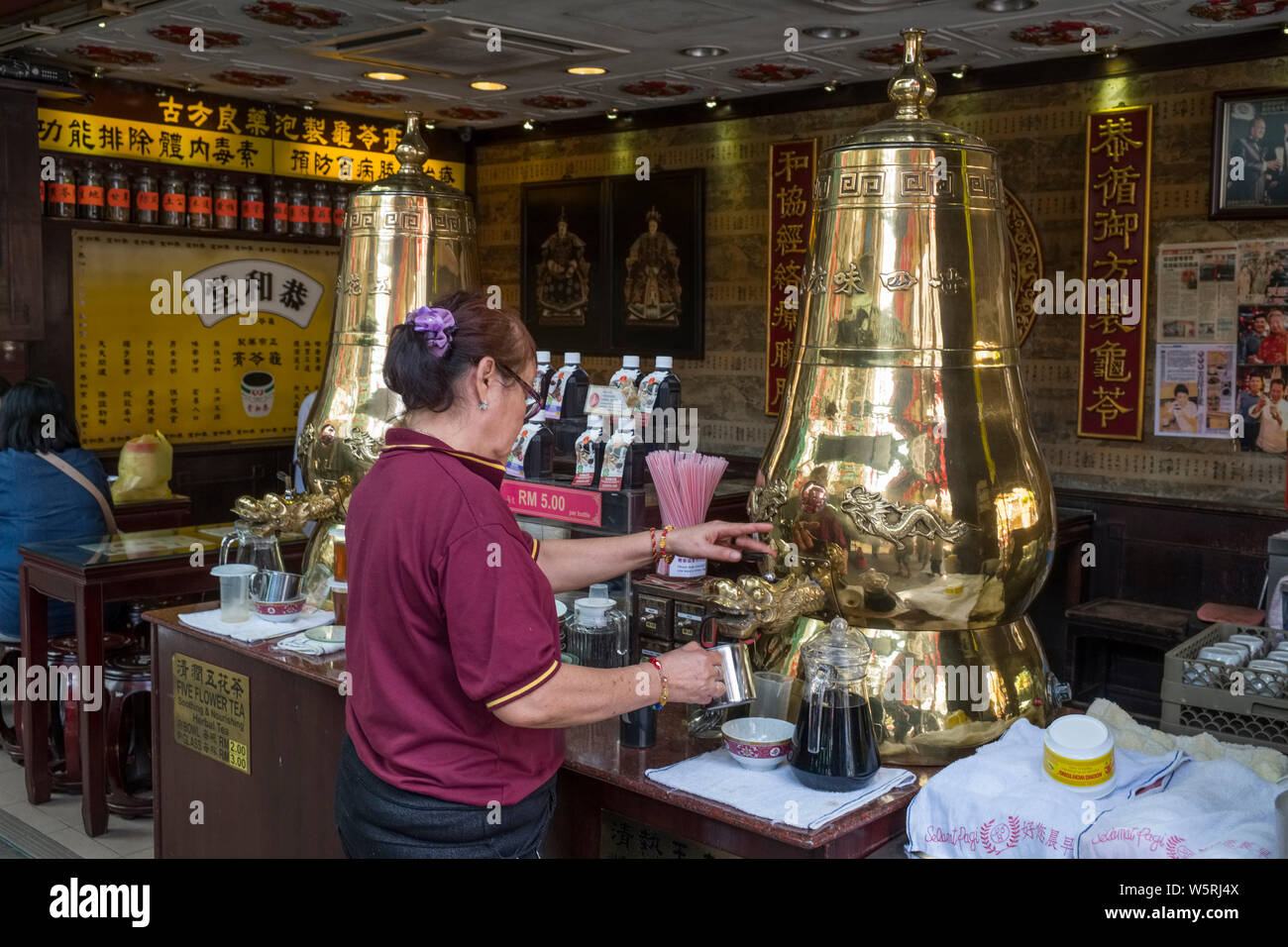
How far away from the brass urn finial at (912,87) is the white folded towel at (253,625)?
1.73 meters

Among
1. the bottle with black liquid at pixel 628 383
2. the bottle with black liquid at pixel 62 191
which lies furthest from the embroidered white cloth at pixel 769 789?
the bottle with black liquid at pixel 62 191

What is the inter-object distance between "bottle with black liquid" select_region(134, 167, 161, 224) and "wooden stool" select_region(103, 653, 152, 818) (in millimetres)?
3030

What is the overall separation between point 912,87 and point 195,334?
5.32 m

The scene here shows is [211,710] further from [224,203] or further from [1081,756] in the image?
[224,203]

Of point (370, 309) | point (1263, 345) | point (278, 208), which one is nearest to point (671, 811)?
point (370, 309)

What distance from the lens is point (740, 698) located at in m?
1.84

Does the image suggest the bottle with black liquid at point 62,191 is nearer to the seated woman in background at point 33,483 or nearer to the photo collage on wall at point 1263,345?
the seated woman in background at point 33,483

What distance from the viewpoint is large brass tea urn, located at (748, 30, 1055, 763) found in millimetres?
1832

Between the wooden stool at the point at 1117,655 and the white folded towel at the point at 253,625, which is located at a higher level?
the white folded towel at the point at 253,625

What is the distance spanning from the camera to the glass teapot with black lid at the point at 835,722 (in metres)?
1.70

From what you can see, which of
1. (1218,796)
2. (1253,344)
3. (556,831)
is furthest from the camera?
(1253,344)

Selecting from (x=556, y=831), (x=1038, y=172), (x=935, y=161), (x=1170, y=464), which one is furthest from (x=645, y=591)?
(x=1038, y=172)

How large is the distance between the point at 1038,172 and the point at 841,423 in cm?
368

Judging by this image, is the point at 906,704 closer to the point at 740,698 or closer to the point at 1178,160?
the point at 740,698
